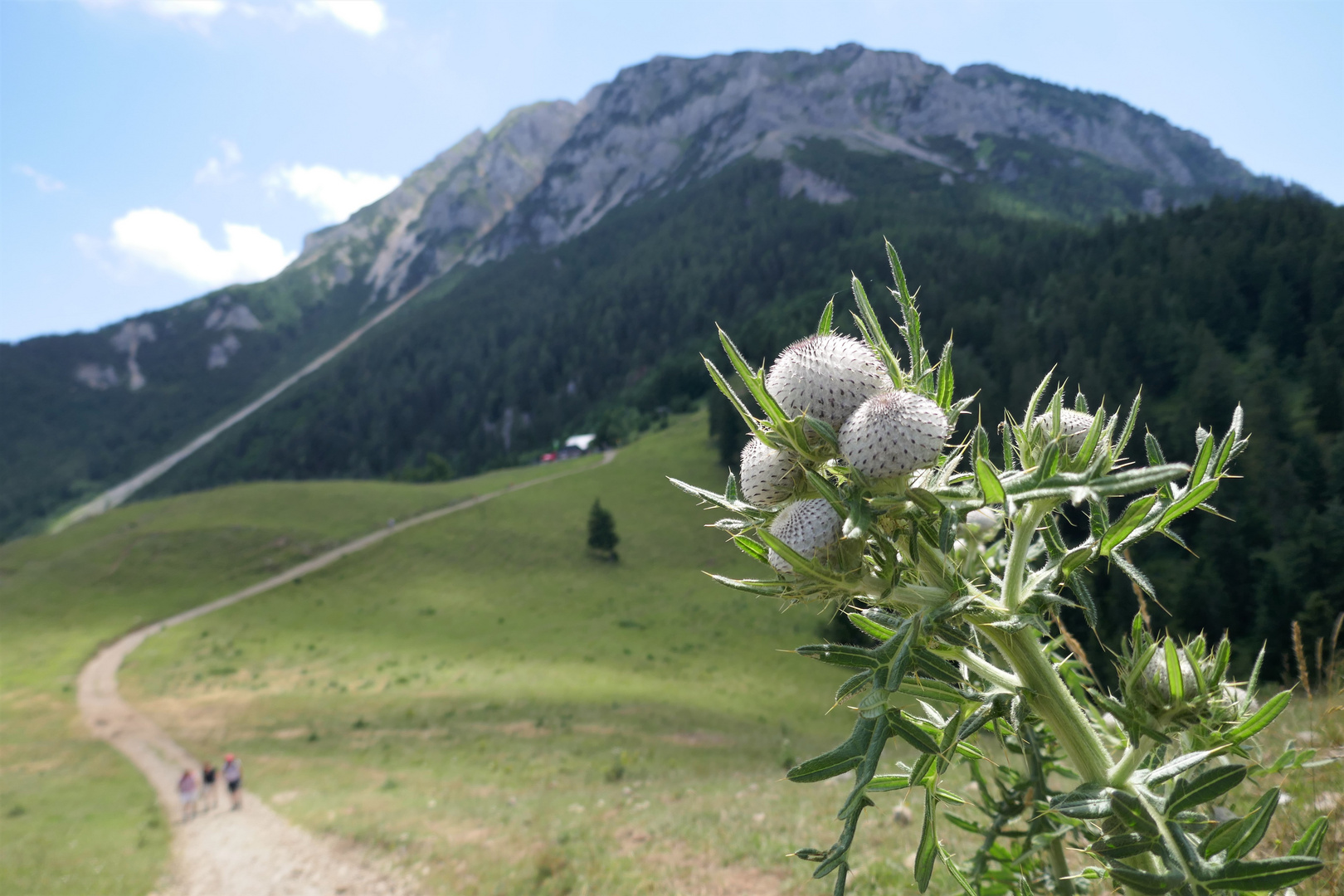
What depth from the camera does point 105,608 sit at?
39.3m

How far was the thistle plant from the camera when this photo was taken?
1.26m

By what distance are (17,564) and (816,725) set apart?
52.6 metres

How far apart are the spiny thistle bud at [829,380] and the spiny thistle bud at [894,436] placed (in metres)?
0.14

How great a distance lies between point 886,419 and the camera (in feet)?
4.22

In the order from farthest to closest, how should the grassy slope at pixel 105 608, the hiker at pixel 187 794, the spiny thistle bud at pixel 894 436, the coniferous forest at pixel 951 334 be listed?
the coniferous forest at pixel 951 334 → the hiker at pixel 187 794 → the grassy slope at pixel 105 608 → the spiny thistle bud at pixel 894 436

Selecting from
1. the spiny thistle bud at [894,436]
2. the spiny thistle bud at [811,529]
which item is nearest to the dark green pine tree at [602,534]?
the spiny thistle bud at [811,529]

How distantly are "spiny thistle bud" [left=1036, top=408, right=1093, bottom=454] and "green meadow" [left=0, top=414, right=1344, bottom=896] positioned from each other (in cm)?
235

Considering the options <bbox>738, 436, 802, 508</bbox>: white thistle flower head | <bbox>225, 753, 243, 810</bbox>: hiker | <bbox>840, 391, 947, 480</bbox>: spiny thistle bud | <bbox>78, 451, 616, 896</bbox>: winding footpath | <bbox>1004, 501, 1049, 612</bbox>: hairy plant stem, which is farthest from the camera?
<bbox>225, 753, 243, 810</bbox>: hiker

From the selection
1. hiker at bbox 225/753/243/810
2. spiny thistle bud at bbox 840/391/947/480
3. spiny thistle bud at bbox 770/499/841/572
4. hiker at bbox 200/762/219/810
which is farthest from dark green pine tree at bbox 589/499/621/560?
spiny thistle bud at bbox 840/391/947/480

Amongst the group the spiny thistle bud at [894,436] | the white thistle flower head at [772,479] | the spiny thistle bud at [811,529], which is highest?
the spiny thistle bud at [894,436]

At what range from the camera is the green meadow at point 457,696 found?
1033cm

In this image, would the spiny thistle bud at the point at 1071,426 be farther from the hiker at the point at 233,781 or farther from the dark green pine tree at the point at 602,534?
the dark green pine tree at the point at 602,534

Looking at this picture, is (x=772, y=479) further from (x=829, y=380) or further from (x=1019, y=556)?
(x=1019, y=556)

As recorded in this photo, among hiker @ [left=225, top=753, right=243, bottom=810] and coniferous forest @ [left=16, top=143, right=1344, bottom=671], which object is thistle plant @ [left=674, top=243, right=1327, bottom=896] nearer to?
coniferous forest @ [left=16, top=143, right=1344, bottom=671]
